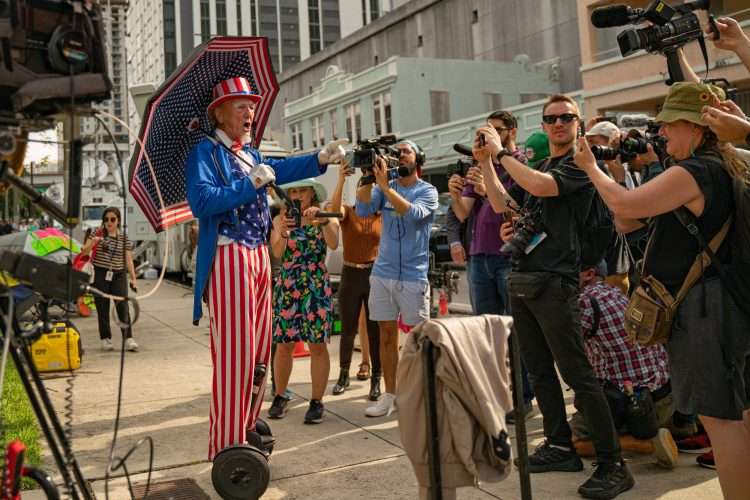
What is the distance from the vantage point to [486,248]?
5465 millimetres

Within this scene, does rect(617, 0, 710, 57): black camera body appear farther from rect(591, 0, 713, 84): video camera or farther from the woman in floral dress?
the woman in floral dress

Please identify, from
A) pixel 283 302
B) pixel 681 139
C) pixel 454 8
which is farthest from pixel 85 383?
pixel 454 8

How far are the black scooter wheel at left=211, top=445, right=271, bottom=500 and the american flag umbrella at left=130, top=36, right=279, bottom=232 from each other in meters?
1.22

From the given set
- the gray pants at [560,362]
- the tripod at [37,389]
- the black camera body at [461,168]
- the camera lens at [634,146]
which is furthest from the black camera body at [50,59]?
the black camera body at [461,168]

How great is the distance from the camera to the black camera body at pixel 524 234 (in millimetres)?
4117

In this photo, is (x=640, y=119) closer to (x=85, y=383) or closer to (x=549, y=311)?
(x=549, y=311)

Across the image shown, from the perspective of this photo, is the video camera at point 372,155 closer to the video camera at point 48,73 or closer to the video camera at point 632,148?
the video camera at point 632,148

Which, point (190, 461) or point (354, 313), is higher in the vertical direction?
point (354, 313)

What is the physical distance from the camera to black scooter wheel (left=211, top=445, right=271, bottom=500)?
3750 mm

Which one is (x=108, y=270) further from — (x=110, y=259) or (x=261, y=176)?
(x=261, y=176)

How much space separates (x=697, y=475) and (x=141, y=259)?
77.3 feet

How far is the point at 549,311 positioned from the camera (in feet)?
13.3

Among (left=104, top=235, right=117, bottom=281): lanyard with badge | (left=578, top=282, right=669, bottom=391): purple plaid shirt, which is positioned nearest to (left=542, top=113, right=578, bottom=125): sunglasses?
(left=578, top=282, right=669, bottom=391): purple plaid shirt

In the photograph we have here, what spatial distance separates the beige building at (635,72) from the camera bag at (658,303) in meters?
19.4
